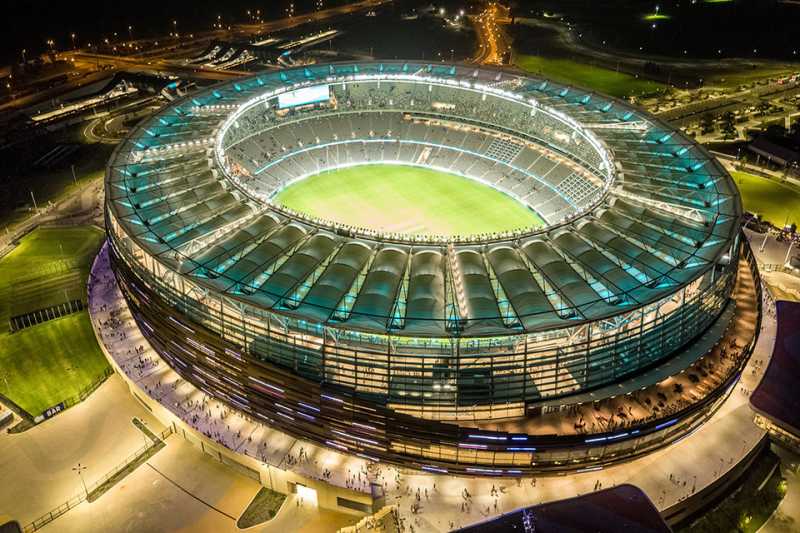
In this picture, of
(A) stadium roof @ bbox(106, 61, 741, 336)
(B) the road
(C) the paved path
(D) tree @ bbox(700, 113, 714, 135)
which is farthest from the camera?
(B) the road

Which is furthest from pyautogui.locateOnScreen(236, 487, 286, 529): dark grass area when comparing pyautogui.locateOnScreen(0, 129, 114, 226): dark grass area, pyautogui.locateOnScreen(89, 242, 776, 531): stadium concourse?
pyautogui.locateOnScreen(0, 129, 114, 226): dark grass area

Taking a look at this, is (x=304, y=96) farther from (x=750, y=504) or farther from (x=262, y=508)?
(x=750, y=504)

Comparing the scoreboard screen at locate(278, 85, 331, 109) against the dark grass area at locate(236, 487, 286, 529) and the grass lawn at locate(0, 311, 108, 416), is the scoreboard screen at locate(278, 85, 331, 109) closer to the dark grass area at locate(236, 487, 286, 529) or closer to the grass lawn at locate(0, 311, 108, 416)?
the grass lawn at locate(0, 311, 108, 416)

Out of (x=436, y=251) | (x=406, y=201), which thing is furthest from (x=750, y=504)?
(x=406, y=201)

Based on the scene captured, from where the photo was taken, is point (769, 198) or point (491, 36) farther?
point (491, 36)

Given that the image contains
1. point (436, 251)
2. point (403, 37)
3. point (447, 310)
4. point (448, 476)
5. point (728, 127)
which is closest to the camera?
point (447, 310)

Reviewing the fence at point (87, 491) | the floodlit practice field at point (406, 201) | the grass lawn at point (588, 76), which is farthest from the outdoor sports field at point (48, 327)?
the grass lawn at point (588, 76)

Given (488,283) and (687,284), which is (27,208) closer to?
(488,283)
